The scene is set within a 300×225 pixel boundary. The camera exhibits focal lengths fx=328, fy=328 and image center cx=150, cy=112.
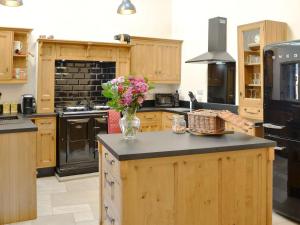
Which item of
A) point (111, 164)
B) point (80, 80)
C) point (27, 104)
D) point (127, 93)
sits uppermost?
point (80, 80)

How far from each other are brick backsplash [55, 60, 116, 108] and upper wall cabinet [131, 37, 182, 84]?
1.79 feet

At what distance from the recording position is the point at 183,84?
6.71m

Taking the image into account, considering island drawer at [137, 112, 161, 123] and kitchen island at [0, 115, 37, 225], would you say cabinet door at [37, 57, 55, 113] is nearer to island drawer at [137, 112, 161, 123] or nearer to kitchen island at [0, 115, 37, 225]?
island drawer at [137, 112, 161, 123]

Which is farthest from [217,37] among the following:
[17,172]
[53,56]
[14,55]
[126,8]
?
[17,172]

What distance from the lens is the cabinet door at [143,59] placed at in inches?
245

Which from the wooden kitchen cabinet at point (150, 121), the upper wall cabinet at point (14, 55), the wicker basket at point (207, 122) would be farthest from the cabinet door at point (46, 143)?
the wicker basket at point (207, 122)

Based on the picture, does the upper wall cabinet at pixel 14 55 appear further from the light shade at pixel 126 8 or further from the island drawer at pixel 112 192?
the island drawer at pixel 112 192

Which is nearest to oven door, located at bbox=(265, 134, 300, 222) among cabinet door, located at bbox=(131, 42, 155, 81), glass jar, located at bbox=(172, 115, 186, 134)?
glass jar, located at bbox=(172, 115, 186, 134)

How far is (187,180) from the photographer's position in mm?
A: 2443

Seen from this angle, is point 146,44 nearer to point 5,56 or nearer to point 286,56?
point 5,56

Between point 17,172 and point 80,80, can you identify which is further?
point 80,80

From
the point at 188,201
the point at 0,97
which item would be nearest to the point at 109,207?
the point at 188,201

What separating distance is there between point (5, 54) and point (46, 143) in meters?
1.50

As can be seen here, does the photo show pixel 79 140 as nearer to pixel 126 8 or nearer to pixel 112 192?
pixel 126 8
